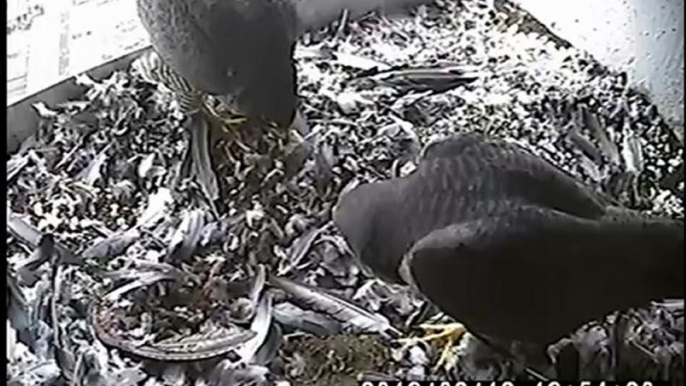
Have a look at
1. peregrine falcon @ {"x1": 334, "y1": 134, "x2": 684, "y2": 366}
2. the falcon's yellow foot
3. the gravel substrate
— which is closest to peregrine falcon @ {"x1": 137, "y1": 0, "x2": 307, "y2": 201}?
the gravel substrate

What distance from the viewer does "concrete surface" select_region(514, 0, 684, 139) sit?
1314mm

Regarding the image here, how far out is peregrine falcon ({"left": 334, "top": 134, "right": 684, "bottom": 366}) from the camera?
129 centimetres

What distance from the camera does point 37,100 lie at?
136 cm

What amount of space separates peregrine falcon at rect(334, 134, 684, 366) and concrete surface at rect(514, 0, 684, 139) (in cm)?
15

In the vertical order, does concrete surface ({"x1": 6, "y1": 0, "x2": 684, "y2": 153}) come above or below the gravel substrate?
above

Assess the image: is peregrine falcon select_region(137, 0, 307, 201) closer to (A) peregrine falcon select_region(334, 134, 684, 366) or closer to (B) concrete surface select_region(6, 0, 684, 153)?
(B) concrete surface select_region(6, 0, 684, 153)

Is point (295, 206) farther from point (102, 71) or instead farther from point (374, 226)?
point (102, 71)

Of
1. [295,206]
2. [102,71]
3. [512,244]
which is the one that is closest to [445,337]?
[512,244]

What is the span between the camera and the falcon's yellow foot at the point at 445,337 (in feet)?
4.31

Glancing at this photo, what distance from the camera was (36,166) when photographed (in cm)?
136

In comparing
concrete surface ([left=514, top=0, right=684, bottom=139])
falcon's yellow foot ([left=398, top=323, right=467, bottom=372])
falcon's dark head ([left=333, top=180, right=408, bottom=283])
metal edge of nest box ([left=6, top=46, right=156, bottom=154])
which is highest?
concrete surface ([left=514, top=0, right=684, bottom=139])

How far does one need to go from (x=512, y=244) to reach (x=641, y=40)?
30 centimetres

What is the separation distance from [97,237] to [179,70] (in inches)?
9.3

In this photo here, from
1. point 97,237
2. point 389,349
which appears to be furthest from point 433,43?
point 97,237
